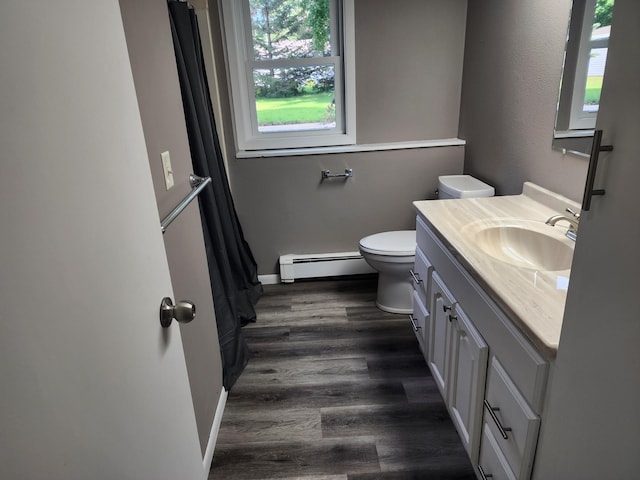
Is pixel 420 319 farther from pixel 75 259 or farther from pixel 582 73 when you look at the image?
pixel 75 259

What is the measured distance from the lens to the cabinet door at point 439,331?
1648mm

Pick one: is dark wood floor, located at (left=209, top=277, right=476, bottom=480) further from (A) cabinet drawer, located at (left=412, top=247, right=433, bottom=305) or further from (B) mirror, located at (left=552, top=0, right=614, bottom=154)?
(B) mirror, located at (left=552, top=0, right=614, bottom=154)

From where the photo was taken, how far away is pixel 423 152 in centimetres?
290

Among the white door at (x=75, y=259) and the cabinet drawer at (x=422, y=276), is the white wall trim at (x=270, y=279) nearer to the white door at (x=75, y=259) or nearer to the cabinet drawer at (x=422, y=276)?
the cabinet drawer at (x=422, y=276)

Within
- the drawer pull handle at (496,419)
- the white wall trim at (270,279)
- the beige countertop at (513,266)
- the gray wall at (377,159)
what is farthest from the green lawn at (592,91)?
the white wall trim at (270,279)

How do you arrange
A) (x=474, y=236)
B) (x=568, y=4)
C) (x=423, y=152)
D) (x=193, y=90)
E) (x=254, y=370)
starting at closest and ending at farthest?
(x=474, y=236), (x=568, y=4), (x=193, y=90), (x=254, y=370), (x=423, y=152)

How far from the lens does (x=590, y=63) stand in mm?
1577

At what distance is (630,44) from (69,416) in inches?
35.7

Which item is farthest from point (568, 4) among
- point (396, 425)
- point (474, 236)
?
point (396, 425)

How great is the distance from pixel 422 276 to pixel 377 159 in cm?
118

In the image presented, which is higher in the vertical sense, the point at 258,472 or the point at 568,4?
the point at 568,4

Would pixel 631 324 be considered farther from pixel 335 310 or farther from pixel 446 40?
pixel 446 40

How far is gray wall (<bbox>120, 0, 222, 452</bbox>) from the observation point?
Answer: 47.6 inches

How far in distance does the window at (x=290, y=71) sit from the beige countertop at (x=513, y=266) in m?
1.23
